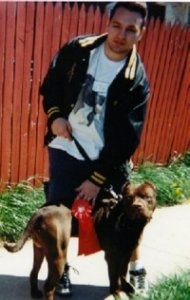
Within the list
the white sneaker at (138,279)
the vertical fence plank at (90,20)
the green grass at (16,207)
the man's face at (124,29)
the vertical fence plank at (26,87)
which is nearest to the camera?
the man's face at (124,29)

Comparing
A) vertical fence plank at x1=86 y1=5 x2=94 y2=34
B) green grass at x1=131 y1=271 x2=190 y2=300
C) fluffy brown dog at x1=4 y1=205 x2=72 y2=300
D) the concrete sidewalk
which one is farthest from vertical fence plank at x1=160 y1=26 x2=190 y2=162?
fluffy brown dog at x1=4 y1=205 x2=72 y2=300

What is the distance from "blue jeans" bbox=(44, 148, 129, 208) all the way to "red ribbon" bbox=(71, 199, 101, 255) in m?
0.10

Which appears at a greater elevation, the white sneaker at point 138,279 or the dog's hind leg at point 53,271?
the dog's hind leg at point 53,271

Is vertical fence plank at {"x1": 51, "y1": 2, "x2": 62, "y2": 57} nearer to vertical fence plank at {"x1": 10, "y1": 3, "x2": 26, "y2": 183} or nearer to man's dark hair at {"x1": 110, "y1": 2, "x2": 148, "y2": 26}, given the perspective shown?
vertical fence plank at {"x1": 10, "y1": 3, "x2": 26, "y2": 183}

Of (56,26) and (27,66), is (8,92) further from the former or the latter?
(56,26)

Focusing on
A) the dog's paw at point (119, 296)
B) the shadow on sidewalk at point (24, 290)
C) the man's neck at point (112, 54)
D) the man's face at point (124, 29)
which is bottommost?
the shadow on sidewalk at point (24, 290)

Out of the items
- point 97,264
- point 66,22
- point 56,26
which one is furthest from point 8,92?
point 97,264

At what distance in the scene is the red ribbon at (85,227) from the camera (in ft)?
12.8

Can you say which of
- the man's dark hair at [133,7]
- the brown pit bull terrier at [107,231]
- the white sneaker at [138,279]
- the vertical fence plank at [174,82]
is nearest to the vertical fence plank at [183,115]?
the vertical fence plank at [174,82]

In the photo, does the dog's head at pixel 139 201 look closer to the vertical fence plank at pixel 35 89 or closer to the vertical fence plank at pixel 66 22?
the vertical fence plank at pixel 35 89

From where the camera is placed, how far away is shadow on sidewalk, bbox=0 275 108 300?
167 inches

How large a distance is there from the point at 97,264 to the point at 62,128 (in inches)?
54.9

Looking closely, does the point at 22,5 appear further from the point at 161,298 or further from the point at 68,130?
the point at 161,298

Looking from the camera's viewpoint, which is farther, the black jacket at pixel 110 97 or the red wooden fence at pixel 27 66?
the red wooden fence at pixel 27 66
